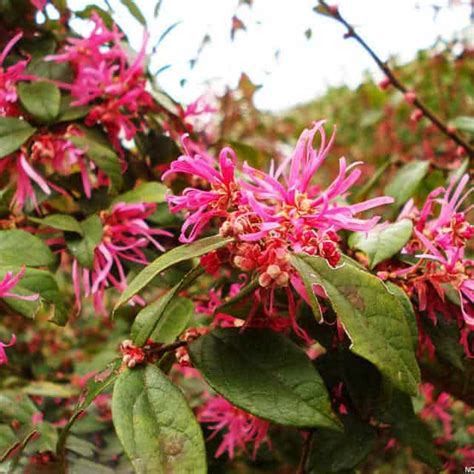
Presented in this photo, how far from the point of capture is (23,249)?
0.59 m

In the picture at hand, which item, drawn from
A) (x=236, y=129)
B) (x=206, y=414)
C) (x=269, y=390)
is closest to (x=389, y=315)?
(x=269, y=390)

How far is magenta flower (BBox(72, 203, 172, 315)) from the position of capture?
2.15 feet

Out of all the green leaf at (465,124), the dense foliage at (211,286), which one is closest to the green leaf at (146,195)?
the dense foliage at (211,286)

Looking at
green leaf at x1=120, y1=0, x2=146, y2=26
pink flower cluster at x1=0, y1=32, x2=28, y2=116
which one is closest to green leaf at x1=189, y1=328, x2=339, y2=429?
pink flower cluster at x1=0, y1=32, x2=28, y2=116

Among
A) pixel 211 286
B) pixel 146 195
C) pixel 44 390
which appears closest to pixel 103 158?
pixel 146 195

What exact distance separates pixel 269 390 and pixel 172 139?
1.51ft

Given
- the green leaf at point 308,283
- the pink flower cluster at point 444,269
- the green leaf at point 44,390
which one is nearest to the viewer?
the green leaf at point 308,283

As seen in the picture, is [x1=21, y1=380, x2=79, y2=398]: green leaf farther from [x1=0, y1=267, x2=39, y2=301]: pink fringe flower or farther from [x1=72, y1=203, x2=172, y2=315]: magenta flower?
[x1=0, y1=267, x2=39, y2=301]: pink fringe flower

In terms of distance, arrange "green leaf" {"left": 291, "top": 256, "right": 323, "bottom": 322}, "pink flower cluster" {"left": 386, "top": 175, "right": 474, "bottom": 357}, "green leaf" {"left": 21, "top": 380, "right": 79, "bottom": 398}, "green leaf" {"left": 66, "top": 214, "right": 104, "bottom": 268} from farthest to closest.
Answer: "green leaf" {"left": 21, "top": 380, "right": 79, "bottom": 398} → "green leaf" {"left": 66, "top": 214, "right": 104, "bottom": 268} → "pink flower cluster" {"left": 386, "top": 175, "right": 474, "bottom": 357} → "green leaf" {"left": 291, "top": 256, "right": 323, "bottom": 322}

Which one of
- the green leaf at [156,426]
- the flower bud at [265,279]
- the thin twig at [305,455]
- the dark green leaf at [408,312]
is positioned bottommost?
the thin twig at [305,455]

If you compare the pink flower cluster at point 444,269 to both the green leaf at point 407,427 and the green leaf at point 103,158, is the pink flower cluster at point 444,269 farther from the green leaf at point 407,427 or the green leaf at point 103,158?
the green leaf at point 103,158

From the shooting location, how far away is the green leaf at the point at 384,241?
1.74 ft

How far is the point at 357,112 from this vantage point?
2334mm

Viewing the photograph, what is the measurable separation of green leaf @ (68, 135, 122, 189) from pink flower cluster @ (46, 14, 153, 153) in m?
0.06
